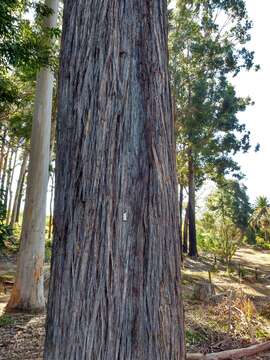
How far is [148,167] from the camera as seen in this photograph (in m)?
1.81

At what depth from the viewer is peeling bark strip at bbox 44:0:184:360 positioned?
5.50ft

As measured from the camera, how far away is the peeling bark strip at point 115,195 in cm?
168

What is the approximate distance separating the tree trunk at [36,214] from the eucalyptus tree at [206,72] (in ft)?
37.8

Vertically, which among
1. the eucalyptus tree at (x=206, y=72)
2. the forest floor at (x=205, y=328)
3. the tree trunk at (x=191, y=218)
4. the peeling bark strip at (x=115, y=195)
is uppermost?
the eucalyptus tree at (x=206, y=72)

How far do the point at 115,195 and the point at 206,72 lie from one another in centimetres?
1839

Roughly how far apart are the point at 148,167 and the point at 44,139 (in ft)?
18.7

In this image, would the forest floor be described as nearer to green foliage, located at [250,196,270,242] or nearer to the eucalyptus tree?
the eucalyptus tree

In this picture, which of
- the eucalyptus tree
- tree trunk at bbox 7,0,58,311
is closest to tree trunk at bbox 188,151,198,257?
the eucalyptus tree

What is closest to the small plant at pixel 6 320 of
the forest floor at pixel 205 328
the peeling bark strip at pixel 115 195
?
the forest floor at pixel 205 328

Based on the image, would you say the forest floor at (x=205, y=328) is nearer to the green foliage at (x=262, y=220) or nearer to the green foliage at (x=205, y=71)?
the green foliage at (x=205, y=71)

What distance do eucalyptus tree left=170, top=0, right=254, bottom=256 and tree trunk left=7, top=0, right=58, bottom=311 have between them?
37.8 ft

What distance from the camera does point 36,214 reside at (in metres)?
7.02

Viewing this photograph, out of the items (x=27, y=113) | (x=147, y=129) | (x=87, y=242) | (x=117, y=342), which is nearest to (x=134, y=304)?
(x=117, y=342)

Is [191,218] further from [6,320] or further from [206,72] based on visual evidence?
[6,320]
